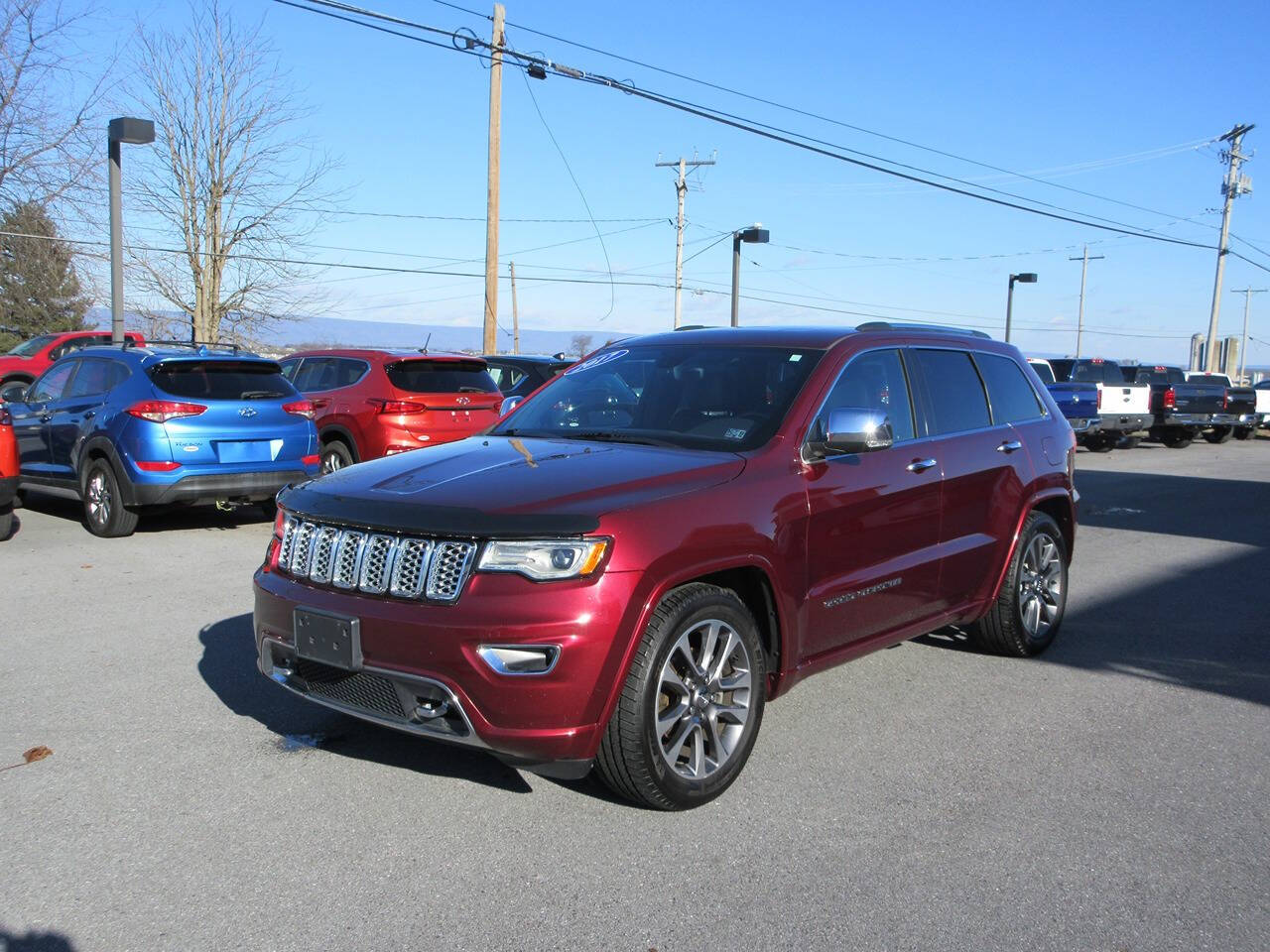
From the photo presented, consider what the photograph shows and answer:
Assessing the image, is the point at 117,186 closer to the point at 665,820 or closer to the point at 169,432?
the point at 169,432

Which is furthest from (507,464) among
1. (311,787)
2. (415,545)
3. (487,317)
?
(487,317)

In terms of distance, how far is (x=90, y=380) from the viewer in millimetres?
10312

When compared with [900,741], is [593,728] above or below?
above

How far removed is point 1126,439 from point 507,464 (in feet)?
85.3

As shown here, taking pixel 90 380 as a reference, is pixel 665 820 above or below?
below

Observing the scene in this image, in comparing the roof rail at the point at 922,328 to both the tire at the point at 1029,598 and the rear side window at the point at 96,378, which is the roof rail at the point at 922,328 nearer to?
the tire at the point at 1029,598

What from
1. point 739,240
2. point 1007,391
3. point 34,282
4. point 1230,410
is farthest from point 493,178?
point 34,282

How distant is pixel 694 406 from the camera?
496cm

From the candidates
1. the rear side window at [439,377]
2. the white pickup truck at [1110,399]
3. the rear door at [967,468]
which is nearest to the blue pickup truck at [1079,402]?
the white pickup truck at [1110,399]

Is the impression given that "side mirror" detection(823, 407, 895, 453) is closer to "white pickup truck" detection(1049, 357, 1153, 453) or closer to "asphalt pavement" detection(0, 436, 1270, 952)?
"asphalt pavement" detection(0, 436, 1270, 952)

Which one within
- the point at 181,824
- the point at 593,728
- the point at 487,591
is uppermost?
the point at 487,591

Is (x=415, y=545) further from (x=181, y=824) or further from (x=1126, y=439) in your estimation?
(x=1126, y=439)

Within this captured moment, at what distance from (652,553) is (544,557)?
0.37 metres

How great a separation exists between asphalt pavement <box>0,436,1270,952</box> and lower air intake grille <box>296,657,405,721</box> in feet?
1.32
